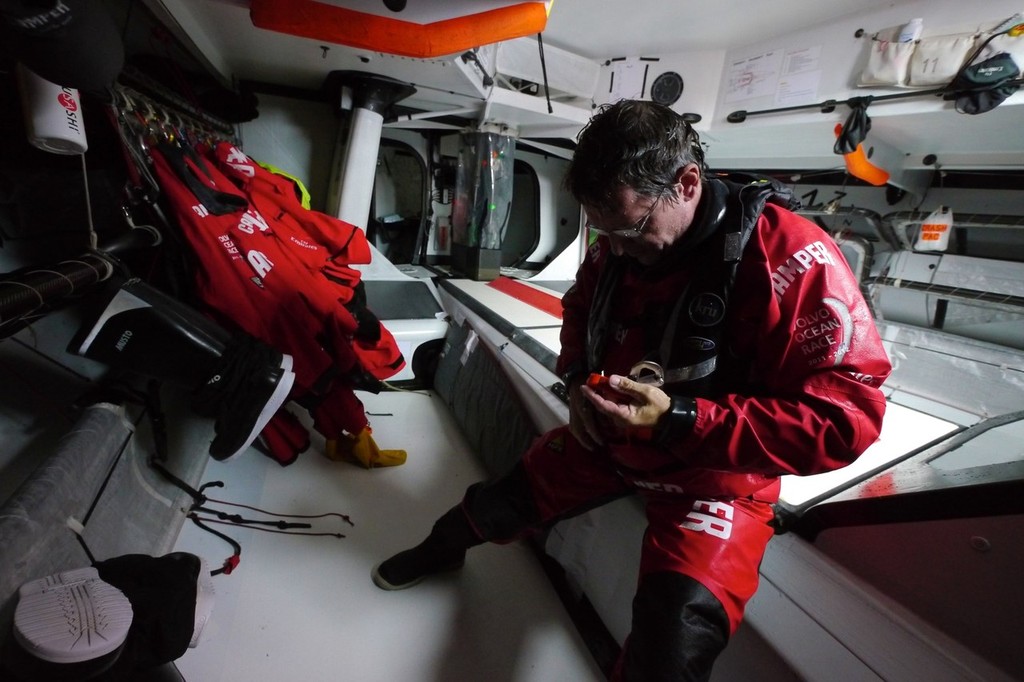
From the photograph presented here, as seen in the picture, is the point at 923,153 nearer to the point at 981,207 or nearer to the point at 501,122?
the point at 981,207

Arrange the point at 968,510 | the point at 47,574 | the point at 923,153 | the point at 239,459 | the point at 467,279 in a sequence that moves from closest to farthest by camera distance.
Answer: the point at 968,510, the point at 47,574, the point at 239,459, the point at 923,153, the point at 467,279

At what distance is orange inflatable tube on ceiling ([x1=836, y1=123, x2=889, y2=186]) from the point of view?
214cm

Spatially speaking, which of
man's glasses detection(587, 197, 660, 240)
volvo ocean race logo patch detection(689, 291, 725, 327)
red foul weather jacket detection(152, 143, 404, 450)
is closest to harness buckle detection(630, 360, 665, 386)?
volvo ocean race logo patch detection(689, 291, 725, 327)

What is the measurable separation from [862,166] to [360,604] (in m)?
3.03

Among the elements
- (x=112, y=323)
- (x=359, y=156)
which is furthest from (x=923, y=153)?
(x=112, y=323)

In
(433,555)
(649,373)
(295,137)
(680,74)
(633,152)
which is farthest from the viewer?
(295,137)

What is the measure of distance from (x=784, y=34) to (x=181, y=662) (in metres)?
3.82

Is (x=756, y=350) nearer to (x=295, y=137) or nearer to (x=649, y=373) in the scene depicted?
(x=649, y=373)

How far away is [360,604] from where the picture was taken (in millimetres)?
1211

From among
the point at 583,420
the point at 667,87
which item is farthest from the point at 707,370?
the point at 667,87

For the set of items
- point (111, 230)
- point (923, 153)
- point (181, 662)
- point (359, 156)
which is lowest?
point (181, 662)

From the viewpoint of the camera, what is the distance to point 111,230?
1343mm

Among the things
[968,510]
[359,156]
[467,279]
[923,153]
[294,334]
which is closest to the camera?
[968,510]

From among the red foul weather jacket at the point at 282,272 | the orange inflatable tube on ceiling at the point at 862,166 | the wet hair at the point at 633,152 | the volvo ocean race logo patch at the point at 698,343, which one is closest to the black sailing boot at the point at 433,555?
the red foul weather jacket at the point at 282,272
